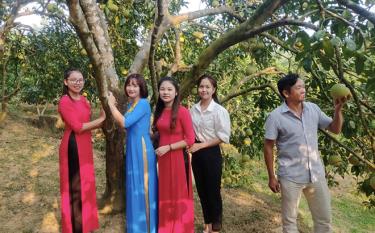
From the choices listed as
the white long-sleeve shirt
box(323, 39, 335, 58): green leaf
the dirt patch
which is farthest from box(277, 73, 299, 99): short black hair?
the dirt patch

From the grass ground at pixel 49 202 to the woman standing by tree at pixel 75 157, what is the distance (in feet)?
1.66

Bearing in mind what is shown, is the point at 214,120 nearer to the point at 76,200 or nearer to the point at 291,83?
the point at 291,83

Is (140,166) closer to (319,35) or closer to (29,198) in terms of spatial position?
(319,35)

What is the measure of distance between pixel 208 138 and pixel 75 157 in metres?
1.03

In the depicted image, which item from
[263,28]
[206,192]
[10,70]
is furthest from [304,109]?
[10,70]

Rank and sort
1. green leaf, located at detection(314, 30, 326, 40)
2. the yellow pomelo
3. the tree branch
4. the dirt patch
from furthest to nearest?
the dirt patch < the yellow pomelo < the tree branch < green leaf, located at detection(314, 30, 326, 40)

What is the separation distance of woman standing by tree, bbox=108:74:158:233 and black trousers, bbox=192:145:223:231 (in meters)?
0.37

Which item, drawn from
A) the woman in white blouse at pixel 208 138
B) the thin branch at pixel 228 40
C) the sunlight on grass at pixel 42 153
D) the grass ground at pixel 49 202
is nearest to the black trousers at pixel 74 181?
the grass ground at pixel 49 202

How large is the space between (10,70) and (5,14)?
82.4 inches

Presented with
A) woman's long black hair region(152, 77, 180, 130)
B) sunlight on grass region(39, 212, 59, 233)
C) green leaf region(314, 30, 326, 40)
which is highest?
green leaf region(314, 30, 326, 40)

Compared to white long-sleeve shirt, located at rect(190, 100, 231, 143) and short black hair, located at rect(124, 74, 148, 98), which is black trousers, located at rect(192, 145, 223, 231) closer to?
white long-sleeve shirt, located at rect(190, 100, 231, 143)

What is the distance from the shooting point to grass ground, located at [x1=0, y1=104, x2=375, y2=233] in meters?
3.57

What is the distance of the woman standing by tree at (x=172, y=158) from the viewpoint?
2826 millimetres

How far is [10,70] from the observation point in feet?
26.9
